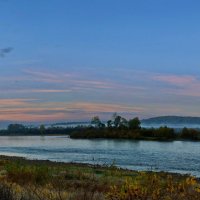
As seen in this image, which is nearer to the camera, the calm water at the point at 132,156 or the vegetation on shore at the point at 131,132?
the calm water at the point at 132,156

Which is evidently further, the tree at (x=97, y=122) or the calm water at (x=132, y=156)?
the tree at (x=97, y=122)

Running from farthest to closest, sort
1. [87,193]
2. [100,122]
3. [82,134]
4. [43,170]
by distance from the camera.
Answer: [100,122] → [82,134] → [43,170] → [87,193]

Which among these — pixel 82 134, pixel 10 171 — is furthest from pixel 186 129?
pixel 10 171

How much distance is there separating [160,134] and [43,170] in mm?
113570

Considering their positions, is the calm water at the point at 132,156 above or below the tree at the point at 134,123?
below

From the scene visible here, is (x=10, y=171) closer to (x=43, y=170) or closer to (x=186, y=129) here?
(x=43, y=170)

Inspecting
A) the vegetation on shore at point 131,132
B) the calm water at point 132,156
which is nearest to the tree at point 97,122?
the vegetation on shore at point 131,132

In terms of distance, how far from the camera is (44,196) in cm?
758

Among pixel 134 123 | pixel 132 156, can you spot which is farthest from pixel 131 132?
pixel 132 156

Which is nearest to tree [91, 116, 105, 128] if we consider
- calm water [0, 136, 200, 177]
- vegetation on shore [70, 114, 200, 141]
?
vegetation on shore [70, 114, 200, 141]

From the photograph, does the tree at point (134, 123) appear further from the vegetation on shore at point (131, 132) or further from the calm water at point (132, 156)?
the calm water at point (132, 156)

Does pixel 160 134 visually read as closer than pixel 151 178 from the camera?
No

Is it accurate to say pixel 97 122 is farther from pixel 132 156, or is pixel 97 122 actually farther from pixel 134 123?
pixel 132 156

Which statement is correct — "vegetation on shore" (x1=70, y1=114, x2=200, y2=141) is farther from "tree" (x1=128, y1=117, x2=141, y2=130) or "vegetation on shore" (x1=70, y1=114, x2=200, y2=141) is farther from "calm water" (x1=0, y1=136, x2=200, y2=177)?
"calm water" (x1=0, y1=136, x2=200, y2=177)
